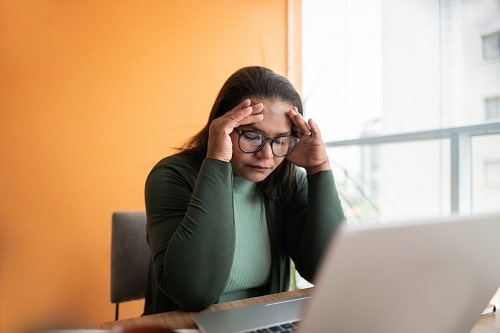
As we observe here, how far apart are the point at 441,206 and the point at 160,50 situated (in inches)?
67.2

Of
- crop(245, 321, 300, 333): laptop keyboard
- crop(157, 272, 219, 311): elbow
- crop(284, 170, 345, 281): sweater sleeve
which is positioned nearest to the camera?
crop(245, 321, 300, 333): laptop keyboard

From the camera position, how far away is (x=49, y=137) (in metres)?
1.92

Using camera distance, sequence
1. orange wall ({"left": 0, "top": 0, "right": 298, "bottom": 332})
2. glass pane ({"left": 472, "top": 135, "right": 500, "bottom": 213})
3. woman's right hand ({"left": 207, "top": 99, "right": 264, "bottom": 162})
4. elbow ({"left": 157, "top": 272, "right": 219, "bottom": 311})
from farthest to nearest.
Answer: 1. orange wall ({"left": 0, "top": 0, "right": 298, "bottom": 332})
2. glass pane ({"left": 472, "top": 135, "right": 500, "bottom": 213})
3. woman's right hand ({"left": 207, "top": 99, "right": 264, "bottom": 162})
4. elbow ({"left": 157, "top": 272, "right": 219, "bottom": 311})

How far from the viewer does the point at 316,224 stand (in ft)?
3.21

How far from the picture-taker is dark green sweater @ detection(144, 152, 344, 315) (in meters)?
0.77

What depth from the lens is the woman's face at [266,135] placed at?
0.94m

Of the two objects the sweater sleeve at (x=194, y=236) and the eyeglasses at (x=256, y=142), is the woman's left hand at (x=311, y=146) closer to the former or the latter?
the eyeglasses at (x=256, y=142)

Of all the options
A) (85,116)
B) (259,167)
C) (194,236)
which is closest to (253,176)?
(259,167)

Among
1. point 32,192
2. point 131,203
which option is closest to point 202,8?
point 131,203

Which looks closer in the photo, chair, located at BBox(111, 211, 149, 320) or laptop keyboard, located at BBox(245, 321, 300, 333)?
laptop keyboard, located at BBox(245, 321, 300, 333)

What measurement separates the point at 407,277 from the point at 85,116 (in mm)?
1956

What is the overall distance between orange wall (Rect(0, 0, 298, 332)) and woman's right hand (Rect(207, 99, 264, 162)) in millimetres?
1265

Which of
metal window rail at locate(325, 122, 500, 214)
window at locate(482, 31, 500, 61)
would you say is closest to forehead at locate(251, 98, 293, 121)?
metal window rail at locate(325, 122, 500, 214)

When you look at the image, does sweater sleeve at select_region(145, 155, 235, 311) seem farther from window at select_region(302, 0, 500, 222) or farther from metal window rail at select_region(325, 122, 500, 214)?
metal window rail at select_region(325, 122, 500, 214)
